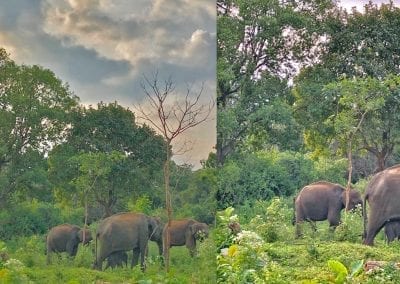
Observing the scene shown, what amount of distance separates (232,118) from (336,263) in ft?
4.27

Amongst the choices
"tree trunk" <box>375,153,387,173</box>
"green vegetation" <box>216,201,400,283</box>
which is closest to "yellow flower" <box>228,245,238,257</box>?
"green vegetation" <box>216,201,400,283</box>

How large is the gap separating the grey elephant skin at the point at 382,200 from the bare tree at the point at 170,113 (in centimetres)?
161

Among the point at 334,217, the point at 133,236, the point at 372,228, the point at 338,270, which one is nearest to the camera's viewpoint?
the point at 133,236

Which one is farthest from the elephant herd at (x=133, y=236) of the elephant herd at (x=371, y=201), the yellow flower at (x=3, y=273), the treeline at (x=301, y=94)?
the elephant herd at (x=371, y=201)

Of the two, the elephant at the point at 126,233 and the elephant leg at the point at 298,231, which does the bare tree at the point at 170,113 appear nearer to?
the elephant at the point at 126,233

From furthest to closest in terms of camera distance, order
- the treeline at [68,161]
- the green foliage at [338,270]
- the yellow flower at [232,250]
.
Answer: the yellow flower at [232,250] → the green foliage at [338,270] → the treeline at [68,161]

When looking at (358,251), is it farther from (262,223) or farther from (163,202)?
(163,202)

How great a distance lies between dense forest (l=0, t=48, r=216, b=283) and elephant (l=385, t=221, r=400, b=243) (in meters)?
1.52

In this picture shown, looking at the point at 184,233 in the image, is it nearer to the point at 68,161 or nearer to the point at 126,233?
the point at 126,233

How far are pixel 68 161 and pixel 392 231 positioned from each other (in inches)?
96.6

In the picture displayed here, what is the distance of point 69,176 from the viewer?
4.90 metres

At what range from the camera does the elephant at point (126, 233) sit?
5.08m

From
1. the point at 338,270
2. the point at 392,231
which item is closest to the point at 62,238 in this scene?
the point at 338,270

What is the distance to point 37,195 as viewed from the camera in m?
4.80
